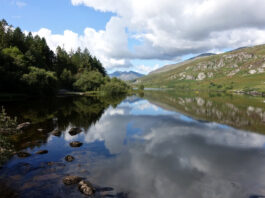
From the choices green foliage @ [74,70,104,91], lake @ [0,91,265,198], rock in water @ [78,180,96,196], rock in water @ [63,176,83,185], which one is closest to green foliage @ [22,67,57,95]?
green foliage @ [74,70,104,91]

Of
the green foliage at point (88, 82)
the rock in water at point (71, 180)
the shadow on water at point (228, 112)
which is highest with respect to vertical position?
the green foliage at point (88, 82)

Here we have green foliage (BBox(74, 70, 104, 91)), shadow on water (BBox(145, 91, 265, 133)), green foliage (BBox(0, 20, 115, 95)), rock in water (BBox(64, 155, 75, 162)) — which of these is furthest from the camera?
green foliage (BBox(74, 70, 104, 91))

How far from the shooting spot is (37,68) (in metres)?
90.3

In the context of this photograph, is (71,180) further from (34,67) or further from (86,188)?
(34,67)

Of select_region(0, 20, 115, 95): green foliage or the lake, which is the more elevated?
select_region(0, 20, 115, 95): green foliage

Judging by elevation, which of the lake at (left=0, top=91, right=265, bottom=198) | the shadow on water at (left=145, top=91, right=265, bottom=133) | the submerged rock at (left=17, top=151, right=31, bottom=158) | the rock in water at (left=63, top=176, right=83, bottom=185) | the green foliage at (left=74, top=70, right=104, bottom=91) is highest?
the green foliage at (left=74, top=70, right=104, bottom=91)

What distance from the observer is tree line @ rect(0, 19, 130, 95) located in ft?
263

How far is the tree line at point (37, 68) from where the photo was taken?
263ft

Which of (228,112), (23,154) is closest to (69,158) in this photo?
(23,154)

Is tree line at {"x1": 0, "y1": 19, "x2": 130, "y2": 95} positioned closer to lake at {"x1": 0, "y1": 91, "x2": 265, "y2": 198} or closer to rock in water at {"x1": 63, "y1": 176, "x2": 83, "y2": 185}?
lake at {"x1": 0, "y1": 91, "x2": 265, "y2": 198}

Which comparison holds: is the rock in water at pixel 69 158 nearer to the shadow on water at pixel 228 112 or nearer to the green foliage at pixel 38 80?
the shadow on water at pixel 228 112

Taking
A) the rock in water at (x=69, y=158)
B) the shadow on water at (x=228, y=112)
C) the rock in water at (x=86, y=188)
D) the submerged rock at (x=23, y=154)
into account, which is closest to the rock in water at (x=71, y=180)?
the rock in water at (x=86, y=188)

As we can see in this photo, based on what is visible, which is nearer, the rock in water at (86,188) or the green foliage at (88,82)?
the rock in water at (86,188)

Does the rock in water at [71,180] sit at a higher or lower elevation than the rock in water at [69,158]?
higher
